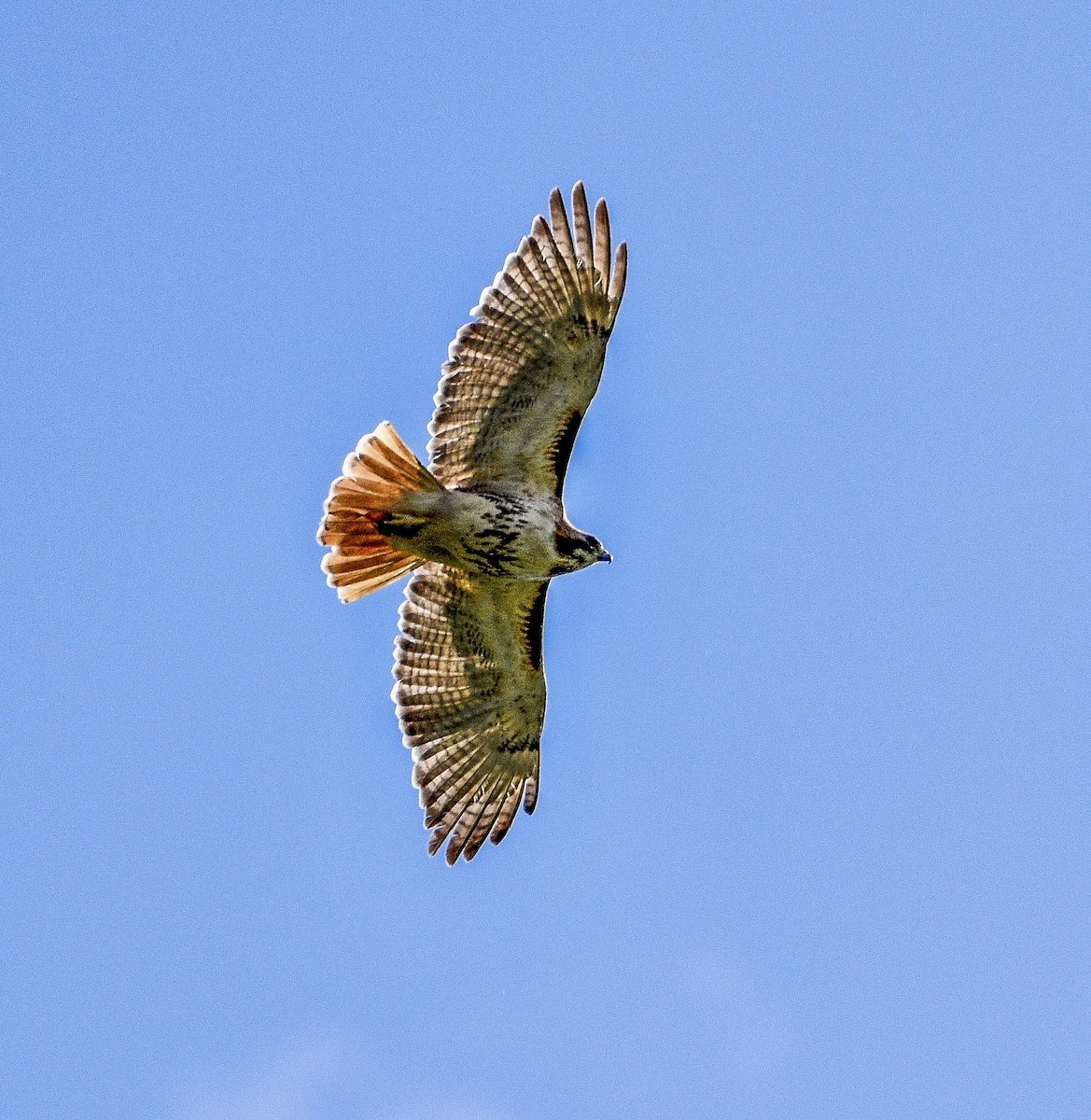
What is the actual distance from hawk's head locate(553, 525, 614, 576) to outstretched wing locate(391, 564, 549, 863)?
2.73 feet

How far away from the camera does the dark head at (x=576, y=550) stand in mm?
13203

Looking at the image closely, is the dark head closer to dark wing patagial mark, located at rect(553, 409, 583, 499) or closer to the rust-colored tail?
dark wing patagial mark, located at rect(553, 409, 583, 499)

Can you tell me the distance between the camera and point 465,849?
46.8 feet

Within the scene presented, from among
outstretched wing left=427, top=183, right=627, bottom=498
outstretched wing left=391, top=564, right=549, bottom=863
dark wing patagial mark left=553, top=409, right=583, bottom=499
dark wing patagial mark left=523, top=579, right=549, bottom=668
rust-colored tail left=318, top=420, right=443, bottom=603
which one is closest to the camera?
rust-colored tail left=318, top=420, right=443, bottom=603

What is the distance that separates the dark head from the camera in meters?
13.2

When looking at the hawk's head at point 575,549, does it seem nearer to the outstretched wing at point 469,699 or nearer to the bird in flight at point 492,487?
the bird in flight at point 492,487

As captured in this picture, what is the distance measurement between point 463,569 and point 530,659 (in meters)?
1.11

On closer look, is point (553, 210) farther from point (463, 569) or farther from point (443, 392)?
point (463, 569)

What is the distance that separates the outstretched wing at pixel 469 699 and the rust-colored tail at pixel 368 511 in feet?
2.29

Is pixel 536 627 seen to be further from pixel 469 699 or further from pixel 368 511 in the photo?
pixel 368 511

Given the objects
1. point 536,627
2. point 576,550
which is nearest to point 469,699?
point 536,627

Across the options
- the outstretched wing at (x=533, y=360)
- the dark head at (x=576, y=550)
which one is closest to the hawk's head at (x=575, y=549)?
the dark head at (x=576, y=550)

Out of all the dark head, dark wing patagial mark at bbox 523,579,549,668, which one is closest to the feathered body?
the dark head

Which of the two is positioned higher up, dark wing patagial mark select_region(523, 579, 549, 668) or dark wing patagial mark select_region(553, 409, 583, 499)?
dark wing patagial mark select_region(553, 409, 583, 499)
